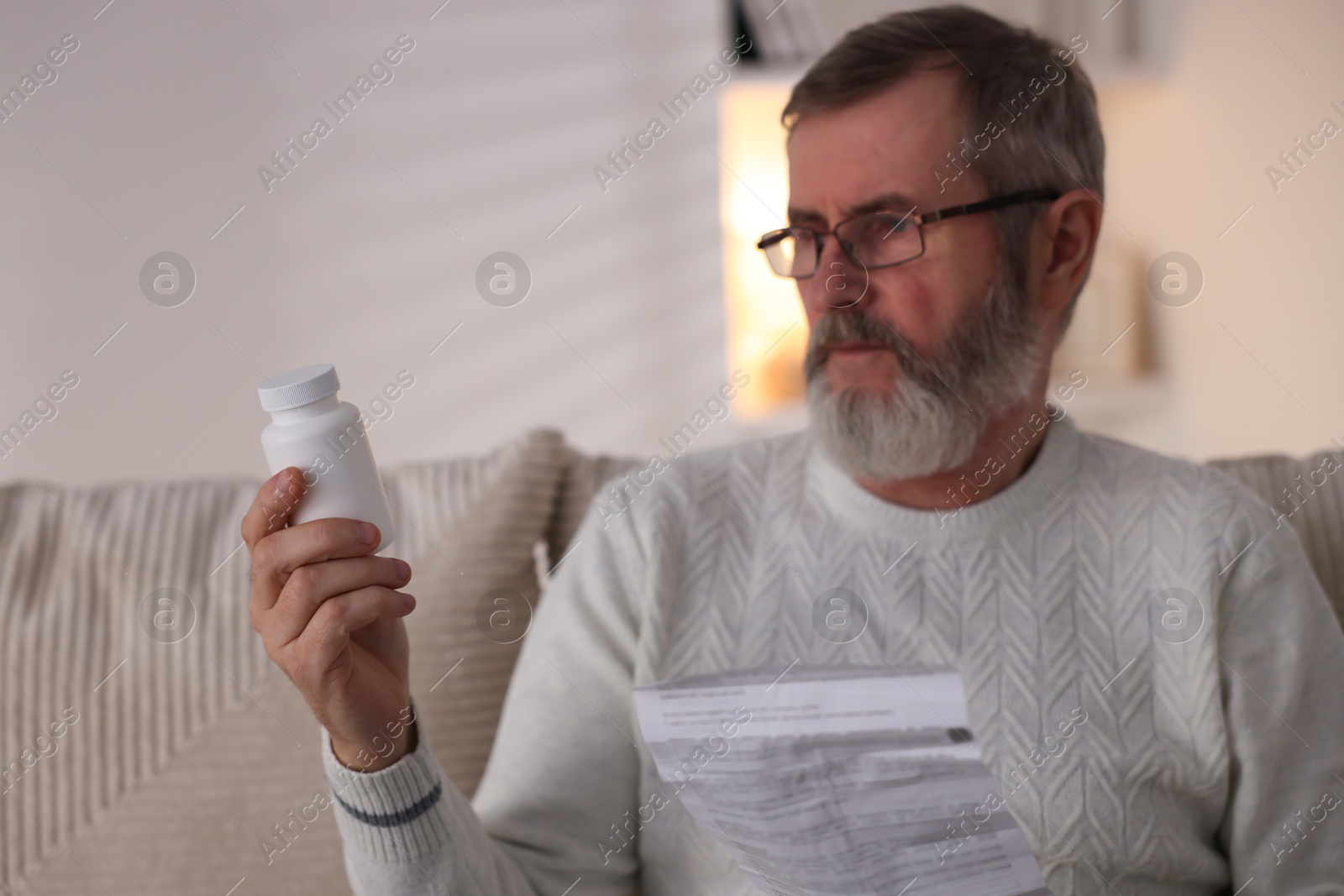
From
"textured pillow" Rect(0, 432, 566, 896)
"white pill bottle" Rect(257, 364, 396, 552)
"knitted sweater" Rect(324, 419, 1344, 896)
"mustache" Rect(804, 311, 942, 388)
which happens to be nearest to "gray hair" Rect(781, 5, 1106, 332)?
"mustache" Rect(804, 311, 942, 388)

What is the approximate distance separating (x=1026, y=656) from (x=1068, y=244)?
439mm

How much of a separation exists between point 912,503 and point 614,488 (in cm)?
30

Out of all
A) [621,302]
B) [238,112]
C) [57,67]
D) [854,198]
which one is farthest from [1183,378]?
[57,67]

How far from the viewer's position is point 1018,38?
3.64 feet

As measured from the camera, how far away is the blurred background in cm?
184

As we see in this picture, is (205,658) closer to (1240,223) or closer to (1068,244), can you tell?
(1068,244)

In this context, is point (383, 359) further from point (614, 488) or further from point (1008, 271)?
point (1008, 271)

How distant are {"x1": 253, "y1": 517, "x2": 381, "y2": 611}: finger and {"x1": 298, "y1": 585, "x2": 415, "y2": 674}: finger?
1.3 inches

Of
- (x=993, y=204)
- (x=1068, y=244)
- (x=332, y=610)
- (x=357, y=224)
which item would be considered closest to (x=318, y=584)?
(x=332, y=610)

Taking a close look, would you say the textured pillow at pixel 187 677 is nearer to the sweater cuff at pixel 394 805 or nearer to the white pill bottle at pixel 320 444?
the sweater cuff at pixel 394 805

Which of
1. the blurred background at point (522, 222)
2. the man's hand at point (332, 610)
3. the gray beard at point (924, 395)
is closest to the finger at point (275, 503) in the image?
the man's hand at point (332, 610)

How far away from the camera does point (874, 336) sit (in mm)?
1028

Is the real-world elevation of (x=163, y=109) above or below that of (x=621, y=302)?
above

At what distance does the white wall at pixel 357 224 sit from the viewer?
184 centimetres
